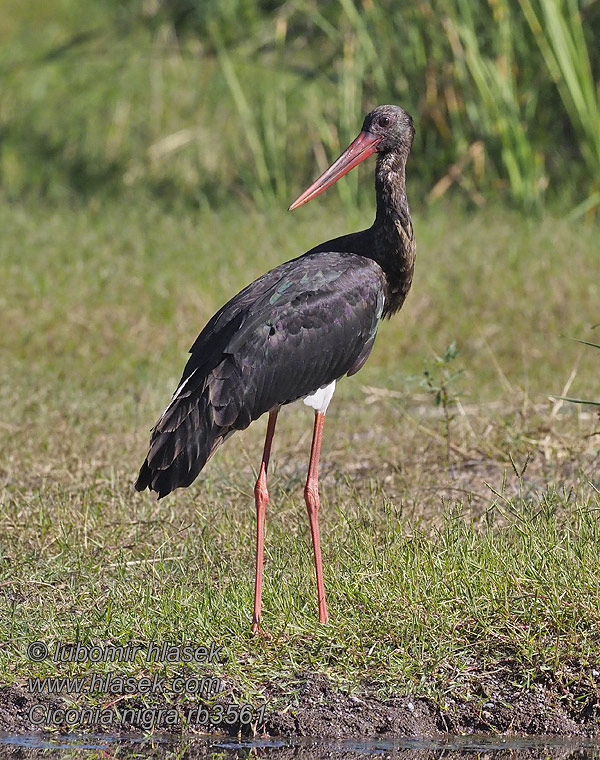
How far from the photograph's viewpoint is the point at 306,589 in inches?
171

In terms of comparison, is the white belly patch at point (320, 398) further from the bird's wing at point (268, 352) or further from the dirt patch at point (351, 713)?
the dirt patch at point (351, 713)

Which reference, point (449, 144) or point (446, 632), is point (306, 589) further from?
point (449, 144)

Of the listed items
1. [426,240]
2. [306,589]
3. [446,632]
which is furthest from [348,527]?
[426,240]

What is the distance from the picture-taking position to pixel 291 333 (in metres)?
4.65

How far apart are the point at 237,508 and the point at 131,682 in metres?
1.38

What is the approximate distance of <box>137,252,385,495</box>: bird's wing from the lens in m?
4.47

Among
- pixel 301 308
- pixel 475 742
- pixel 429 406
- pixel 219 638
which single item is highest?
pixel 301 308

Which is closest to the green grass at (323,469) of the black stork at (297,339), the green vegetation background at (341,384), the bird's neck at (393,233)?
the green vegetation background at (341,384)

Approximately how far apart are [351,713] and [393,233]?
1716 mm

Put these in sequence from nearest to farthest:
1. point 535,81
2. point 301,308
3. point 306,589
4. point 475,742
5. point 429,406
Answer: point 475,742
point 306,589
point 301,308
point 429,406
point 535,81

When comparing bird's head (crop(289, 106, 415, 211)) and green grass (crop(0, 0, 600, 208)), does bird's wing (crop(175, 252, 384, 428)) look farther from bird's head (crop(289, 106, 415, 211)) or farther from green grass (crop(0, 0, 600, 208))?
green grass (crop(0, 0, 600, 208))

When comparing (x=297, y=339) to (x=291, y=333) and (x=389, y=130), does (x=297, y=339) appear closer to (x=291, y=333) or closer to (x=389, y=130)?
(x=291, y=333)

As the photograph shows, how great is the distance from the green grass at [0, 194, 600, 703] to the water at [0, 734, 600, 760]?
16cm

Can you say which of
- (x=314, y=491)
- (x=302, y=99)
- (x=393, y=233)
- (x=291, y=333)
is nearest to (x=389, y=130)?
(x=393, y=233)
